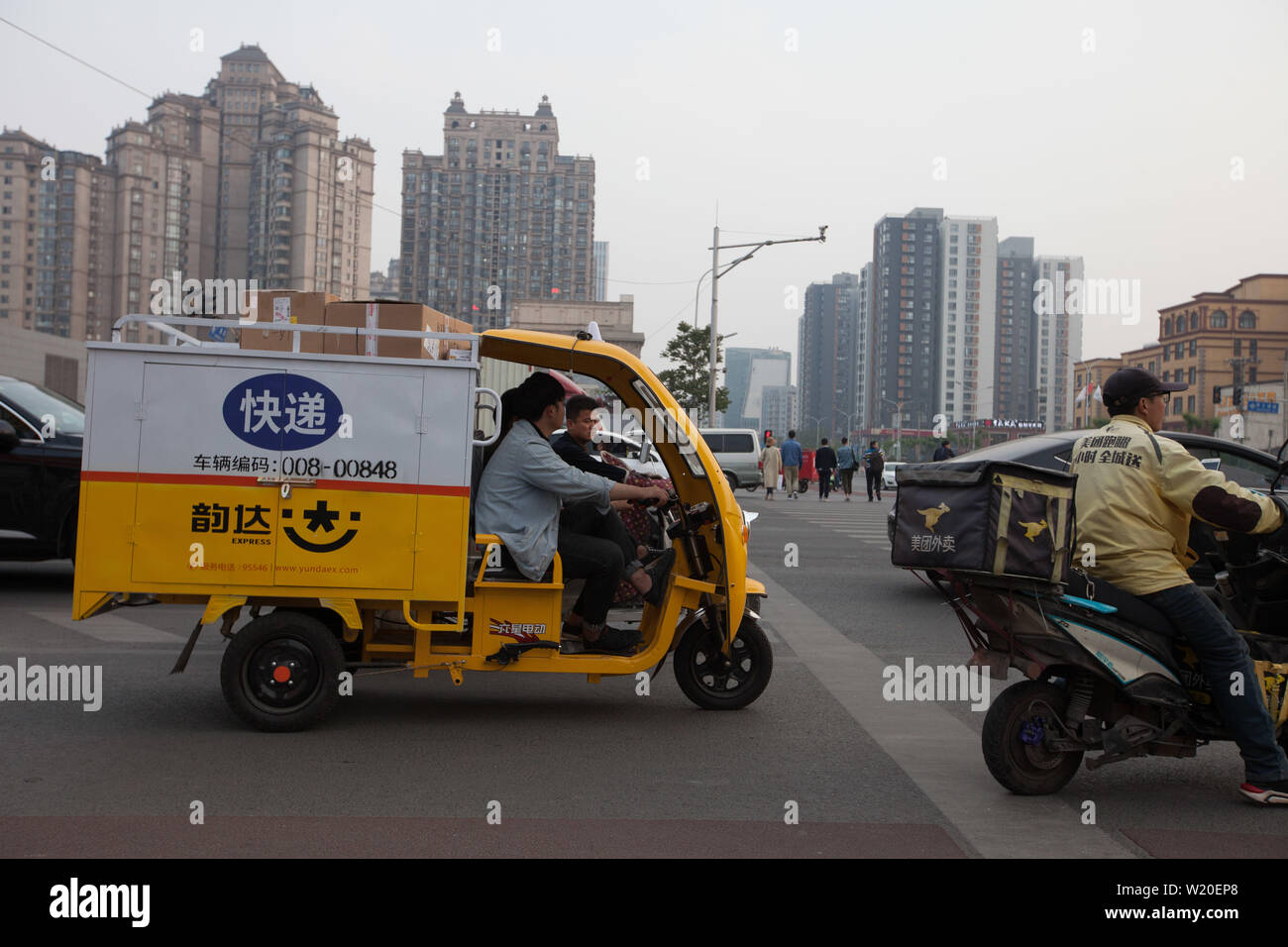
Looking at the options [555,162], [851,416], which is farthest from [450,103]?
[851,416]

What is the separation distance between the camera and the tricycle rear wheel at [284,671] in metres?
5.93

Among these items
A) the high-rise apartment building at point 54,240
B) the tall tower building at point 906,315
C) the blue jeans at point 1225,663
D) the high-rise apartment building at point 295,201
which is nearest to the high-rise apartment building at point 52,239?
the high-rise apartment building at point 54,240

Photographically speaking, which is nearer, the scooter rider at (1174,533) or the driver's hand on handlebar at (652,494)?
the scooter rider at (1174,533)

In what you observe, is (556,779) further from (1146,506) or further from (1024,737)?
(1146,506)

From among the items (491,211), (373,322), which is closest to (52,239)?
(491,211)

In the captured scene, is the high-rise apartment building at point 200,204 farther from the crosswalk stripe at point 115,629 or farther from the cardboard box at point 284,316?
the cardboard box at point 284,316

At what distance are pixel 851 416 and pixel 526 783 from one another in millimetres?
123450

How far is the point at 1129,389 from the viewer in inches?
201

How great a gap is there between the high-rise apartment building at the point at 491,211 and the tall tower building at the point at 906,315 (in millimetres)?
54920

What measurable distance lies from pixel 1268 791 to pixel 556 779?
311cm

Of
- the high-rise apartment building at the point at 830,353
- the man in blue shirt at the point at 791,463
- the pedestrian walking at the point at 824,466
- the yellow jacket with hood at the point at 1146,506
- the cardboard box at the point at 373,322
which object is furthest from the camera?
the high-rise apartment building at the point at 830,353

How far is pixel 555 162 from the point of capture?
64.6 meters

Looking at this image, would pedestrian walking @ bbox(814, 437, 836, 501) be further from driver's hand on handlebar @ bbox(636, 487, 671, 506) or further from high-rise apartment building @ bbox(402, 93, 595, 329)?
high-rise apartment building @ bbox(402, 93, 595, 329)
